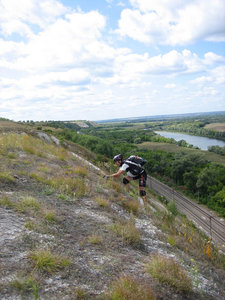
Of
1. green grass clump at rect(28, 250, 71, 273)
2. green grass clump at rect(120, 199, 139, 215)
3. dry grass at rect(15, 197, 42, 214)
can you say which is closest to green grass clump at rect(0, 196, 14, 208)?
dry grass at rect(15, 197, 42, 214)

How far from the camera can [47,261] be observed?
130 inches

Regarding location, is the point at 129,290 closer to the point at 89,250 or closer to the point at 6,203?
the point at 89,250

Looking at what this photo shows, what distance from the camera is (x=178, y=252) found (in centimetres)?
459

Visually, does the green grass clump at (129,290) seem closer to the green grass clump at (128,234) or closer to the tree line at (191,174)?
the green grass clump at (128,234)

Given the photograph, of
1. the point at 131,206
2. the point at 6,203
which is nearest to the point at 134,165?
the point at 131,206

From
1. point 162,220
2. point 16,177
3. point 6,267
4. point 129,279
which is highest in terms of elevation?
point 16,177

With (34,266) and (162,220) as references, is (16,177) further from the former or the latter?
(162,220)

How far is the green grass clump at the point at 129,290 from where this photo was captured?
2.74 meters

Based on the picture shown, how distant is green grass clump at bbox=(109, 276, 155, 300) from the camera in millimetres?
2744

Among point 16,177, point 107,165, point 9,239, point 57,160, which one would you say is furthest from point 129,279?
point 107,165

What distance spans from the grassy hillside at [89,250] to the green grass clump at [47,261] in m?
0.01

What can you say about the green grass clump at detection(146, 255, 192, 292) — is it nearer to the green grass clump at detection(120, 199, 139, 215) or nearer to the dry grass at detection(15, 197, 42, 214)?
the green grass clump at detection(120, 199, 139, 215)

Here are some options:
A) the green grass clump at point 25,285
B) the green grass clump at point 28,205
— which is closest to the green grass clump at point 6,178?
the green grass clump at point 28,205

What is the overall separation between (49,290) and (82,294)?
1.52ft
